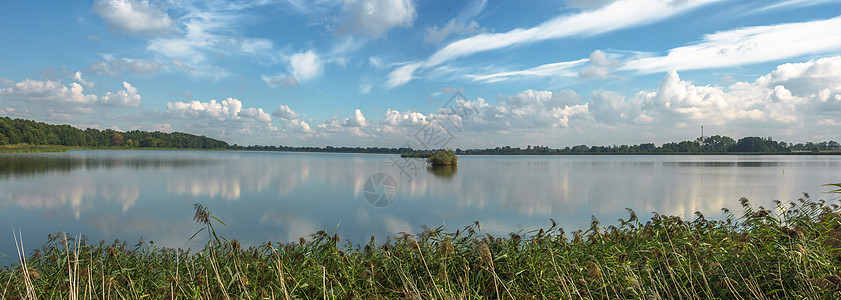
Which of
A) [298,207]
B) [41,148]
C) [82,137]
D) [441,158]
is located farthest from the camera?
[82,137]

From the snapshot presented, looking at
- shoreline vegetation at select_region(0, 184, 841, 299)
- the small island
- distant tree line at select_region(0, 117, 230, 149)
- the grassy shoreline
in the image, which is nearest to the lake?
shoreline vegetation at select_region(0, 184, 841, 299)

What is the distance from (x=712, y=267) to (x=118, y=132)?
14347 cm

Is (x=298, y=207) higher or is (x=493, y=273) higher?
(x=493, y=273)

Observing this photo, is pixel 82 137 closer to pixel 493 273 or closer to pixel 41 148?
pixel 41 148

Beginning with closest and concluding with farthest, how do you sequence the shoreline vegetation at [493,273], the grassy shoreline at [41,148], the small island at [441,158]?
the shoreline vegetation at [493,273], the small island at [441,158], the grassy shoreline at [41,148]

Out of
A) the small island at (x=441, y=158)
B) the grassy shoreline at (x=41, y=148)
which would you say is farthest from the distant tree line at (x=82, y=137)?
the small island at (x=441, y=158)

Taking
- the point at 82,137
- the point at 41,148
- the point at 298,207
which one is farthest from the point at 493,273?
the point at 82,137

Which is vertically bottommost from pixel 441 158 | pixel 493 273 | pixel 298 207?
pixel 298 207

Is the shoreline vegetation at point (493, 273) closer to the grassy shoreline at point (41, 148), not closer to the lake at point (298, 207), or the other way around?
the lake at point (298, 207)

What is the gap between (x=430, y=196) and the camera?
14.8m

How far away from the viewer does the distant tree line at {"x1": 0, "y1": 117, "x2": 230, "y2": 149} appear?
73.2 m

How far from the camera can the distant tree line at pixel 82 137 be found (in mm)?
73250

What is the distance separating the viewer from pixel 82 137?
9525 centimetres

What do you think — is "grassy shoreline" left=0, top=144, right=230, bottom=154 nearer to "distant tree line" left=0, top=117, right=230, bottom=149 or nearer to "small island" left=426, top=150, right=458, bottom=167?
"distant tree line" left=0, top=117, right=230, bottom=149
